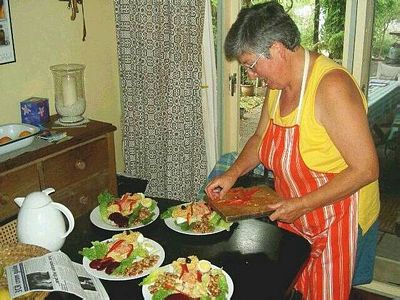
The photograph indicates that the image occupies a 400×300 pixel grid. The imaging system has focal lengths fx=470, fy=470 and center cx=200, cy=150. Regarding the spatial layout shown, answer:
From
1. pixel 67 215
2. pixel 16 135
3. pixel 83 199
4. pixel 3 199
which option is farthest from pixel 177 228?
pixel 16 135

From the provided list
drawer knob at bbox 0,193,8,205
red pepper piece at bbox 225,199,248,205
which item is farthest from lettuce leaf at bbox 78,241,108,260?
drawer knob at bbox 0,193,8,205

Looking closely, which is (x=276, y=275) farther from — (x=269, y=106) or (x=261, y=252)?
(x=269, y=106)

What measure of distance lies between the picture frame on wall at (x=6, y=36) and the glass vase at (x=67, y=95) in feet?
0.92

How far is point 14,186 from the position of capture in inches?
89.8

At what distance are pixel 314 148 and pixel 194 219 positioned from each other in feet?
1.73

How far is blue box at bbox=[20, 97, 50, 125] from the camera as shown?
2.73 meters

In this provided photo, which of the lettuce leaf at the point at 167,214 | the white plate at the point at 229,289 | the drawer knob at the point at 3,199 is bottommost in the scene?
the drawer knob at the point at 3,199

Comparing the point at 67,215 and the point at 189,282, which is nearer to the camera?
the point at 189,282

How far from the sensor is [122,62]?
3.26 metres

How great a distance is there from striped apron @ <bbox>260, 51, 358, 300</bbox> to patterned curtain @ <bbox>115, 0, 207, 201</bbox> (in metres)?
1.27

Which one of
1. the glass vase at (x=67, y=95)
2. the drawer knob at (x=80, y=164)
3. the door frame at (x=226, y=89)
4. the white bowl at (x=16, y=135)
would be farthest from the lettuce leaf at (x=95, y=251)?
the door frame at (x=226, y=89)

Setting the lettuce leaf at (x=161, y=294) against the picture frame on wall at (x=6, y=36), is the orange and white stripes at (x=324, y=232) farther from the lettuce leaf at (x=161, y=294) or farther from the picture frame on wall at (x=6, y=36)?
the picture frame on wall at (x=6, y=36)

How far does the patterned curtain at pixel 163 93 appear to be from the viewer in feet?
9.72

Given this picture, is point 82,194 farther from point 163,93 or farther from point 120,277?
point 120,277
